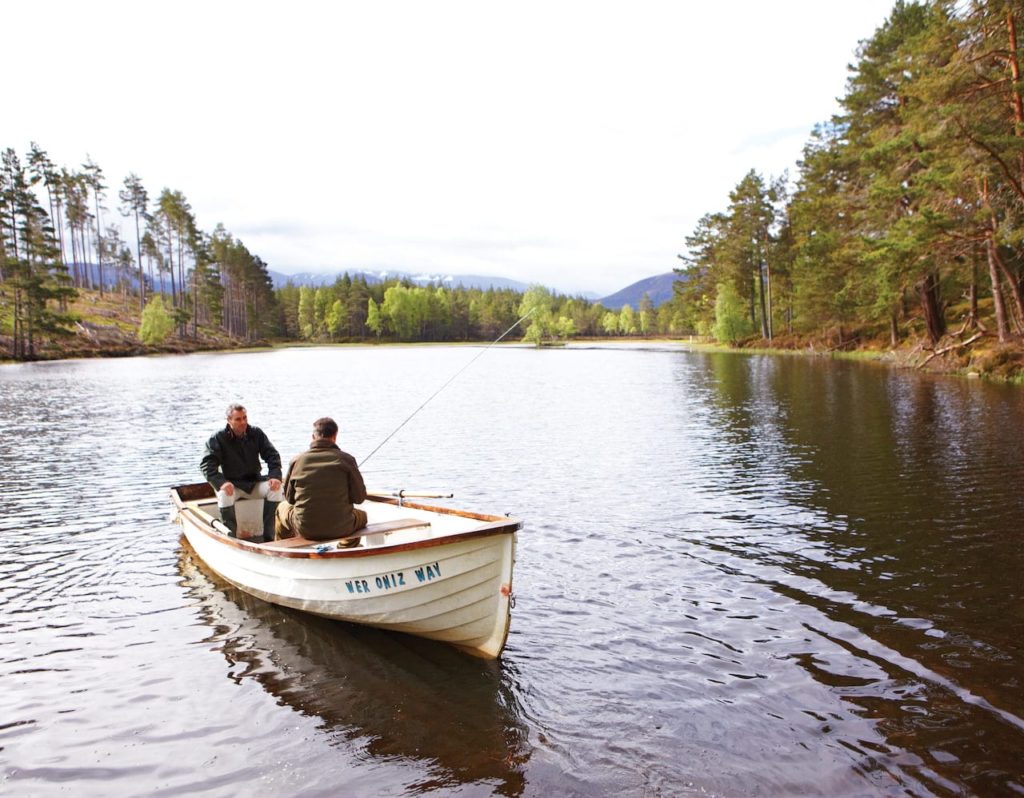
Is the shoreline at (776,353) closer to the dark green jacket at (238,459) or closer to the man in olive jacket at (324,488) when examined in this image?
the dark green jacket at (238,459)

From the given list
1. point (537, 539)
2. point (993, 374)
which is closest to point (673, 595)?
point (537, 539)

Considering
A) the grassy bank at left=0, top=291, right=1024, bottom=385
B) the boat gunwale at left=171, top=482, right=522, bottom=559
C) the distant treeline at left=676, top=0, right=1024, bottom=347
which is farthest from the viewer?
the grassy bank at left=0, top=291, right=1024, bottom=385

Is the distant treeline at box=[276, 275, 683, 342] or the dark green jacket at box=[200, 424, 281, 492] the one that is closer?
the dark green jacket at box=[200, 424, 281, 492]

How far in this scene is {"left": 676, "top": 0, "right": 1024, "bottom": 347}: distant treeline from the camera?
28438mm

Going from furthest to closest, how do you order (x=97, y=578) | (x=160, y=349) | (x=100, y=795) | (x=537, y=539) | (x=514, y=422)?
(x=160, y=349) < (x=514, y=422) < (x=537, y=539) < (x=97, y=578) < (x=100, y=795)

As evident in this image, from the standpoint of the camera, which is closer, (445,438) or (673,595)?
(673,595)

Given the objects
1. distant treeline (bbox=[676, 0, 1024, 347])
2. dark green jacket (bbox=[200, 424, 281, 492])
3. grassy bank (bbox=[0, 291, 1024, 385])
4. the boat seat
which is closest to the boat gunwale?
the boat seat

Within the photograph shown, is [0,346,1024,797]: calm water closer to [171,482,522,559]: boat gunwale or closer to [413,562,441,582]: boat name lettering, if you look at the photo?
[171,482,522,559]: boat gunwale

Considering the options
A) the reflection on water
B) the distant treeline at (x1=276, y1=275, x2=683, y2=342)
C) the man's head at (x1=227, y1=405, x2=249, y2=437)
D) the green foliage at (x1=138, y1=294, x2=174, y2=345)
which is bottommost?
the reflection on water

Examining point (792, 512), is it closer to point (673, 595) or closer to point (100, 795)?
point (673, 595)

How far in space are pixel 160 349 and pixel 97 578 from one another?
3677 inches

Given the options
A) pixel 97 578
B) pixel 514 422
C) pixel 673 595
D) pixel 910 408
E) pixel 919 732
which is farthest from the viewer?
pixel 514 422

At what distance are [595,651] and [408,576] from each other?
235 cm

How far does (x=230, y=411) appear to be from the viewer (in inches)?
451
